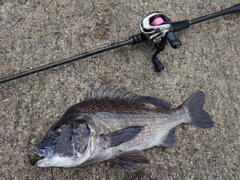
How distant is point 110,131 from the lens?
1.86 m

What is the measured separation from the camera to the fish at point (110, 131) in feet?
5.61

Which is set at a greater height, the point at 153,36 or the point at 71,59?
the point at 71,59

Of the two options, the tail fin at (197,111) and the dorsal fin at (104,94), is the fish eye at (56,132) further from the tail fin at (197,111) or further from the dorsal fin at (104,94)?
the tail fin at (197,111)

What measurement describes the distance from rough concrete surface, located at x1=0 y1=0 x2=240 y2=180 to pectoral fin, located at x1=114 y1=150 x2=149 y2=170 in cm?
33

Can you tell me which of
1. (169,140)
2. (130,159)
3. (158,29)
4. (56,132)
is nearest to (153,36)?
(158,29)

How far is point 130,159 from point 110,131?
27cm

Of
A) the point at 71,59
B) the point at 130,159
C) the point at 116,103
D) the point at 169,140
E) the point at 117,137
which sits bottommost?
the point at 169,140

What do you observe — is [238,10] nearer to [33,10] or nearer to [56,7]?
[56,7]

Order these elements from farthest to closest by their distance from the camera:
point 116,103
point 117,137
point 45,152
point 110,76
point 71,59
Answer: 1. point 110,76
2. point 71,59
3. point 116,103
4. point 117,137
5. point 45,152

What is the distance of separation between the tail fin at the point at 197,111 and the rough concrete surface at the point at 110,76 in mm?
179

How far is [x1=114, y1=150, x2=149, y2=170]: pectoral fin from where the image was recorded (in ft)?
6.07

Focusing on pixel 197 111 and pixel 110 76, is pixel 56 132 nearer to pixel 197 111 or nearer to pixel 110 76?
pixel 110 76

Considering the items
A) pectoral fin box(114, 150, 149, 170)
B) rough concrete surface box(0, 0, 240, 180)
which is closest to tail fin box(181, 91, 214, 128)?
rough concrete surface box(0, 0, 240, 180)

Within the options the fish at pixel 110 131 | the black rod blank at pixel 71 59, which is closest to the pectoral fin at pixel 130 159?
the fish at pixel 110 131
